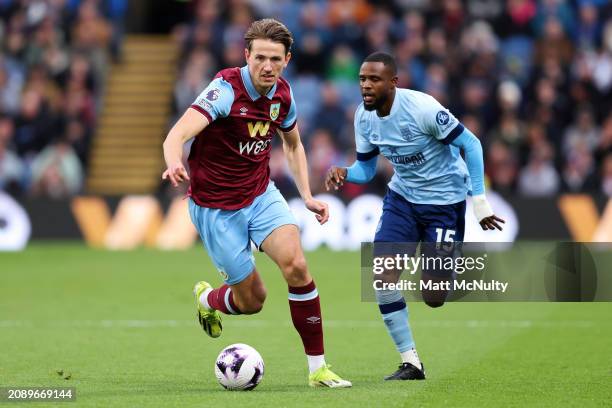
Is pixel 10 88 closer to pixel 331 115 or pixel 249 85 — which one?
pixel 331 115

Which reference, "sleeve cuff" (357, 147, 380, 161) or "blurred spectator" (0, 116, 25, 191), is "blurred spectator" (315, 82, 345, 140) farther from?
"sleeve cuff" (357, 147, 380, 161)

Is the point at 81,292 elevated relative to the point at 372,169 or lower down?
lower down

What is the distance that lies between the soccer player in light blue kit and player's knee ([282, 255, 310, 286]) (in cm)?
76

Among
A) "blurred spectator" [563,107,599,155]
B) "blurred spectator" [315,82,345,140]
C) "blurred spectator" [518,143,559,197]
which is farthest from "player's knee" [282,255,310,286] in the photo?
"blurred spectator" [315,82,345,140]

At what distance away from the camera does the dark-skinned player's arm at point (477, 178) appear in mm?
8742

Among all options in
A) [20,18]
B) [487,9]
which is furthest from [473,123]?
[20,18]

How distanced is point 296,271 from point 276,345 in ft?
8.43

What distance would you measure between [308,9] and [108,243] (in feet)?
18.3

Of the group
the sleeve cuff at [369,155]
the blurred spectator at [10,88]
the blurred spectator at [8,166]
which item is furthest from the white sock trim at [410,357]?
the blurred spectator at [10,88]

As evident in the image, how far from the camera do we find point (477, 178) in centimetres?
884

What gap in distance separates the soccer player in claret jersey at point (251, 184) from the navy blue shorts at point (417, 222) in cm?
67

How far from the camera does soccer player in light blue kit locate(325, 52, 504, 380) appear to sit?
8812 millimetres

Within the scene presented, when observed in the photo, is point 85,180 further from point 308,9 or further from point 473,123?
point 473,123

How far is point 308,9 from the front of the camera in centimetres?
2278
